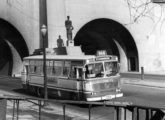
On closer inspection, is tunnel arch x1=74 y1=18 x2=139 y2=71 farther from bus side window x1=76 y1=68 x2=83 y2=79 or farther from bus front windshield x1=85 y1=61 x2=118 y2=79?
bus side window x1=76 y1=68 x2=83 y2=79

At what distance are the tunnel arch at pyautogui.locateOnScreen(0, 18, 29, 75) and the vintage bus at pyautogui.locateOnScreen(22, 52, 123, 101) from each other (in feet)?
58.6

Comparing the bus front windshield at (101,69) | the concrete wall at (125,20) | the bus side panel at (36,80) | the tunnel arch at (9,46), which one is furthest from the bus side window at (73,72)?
the tunnel arch at (9,46)

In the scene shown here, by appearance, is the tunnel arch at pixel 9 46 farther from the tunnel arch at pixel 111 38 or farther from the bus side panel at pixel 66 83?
the bus side panel at pixel 66 83

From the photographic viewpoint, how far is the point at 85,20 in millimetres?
38344

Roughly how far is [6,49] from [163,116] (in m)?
35.7

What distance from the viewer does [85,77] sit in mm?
18562

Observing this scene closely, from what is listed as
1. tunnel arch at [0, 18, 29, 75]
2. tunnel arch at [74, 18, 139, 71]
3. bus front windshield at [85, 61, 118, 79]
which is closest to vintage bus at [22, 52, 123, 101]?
bus front windshield at [85, 61, 118, 79]

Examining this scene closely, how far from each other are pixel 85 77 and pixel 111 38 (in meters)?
26.2

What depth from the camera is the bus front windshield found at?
18.6 m

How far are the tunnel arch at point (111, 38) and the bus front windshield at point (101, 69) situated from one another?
69.7ft

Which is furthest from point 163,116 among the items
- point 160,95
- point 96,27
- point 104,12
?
point 96,27

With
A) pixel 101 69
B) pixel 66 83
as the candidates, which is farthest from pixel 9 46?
Result: pixel 101 69

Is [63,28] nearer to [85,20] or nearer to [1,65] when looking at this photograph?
[85,20]

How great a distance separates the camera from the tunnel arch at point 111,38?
41812 mm
